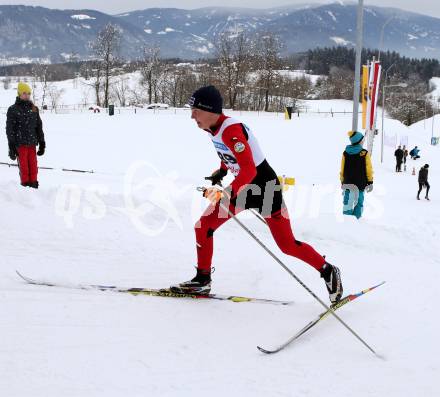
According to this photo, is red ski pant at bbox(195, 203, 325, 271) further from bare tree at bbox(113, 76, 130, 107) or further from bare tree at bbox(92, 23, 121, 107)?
bare tree at bbox(113, 76, 130, 107)

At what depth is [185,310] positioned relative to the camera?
3.80m

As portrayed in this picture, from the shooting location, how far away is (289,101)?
80.6m

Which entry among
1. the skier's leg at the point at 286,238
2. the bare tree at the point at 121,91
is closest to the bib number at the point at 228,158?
the skier's leg at the point at 286,238

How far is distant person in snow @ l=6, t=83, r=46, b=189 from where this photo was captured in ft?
22.4

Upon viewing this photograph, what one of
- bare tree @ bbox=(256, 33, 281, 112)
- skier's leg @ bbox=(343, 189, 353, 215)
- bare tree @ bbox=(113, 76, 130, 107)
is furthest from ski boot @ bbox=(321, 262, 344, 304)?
bare tree @ bbox=(113, 76, 130, 107)

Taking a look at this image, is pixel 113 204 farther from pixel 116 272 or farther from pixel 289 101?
pixel 289 101

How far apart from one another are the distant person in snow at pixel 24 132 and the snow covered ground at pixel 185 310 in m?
0.85

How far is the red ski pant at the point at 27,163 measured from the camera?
6988mm

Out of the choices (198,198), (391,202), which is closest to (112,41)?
(391,202)

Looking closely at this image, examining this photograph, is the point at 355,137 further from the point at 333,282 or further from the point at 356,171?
the point at 333,282

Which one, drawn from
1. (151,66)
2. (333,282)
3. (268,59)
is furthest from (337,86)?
(333,282)

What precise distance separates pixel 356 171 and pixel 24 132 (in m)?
5.74

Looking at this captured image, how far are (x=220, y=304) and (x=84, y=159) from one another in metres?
18.0

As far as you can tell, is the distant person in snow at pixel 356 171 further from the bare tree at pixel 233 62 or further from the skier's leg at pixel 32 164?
the bare tree at pixel 233 62
